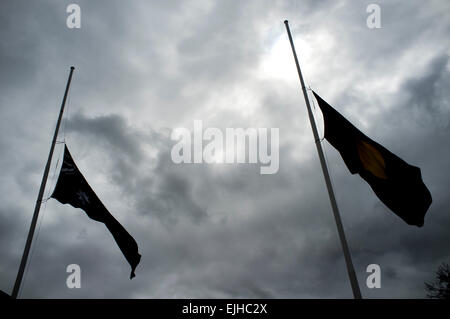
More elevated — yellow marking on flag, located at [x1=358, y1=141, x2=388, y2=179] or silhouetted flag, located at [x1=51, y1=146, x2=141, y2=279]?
yellow marking on flag, located at [x1=358, y1=141, x2=388, y2=179]

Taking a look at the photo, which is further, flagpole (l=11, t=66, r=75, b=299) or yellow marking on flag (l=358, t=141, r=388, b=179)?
yellow marking on flag (l=358, t=141, r=388, b=179)

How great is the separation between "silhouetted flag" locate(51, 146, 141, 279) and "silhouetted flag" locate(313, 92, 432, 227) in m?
9.77

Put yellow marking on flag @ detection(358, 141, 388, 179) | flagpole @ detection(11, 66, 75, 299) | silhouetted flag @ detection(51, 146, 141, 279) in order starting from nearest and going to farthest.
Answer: flagpole @ detection(11, 66, 75, 299)
yellow marking on flag @ detection(358, 141, 388, 179)
silhouetted flag @ detection(51, 146, 141, 279)

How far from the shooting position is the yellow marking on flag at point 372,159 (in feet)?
37.7

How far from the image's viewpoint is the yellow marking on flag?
37.7 feet

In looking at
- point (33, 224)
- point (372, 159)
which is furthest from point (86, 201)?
point (372, 159)

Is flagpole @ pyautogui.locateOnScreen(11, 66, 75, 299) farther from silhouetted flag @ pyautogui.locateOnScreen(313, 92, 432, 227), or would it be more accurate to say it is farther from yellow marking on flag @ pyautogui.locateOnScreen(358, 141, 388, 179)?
yellow marking on flag @ pyautogui.locateOnScreen(358, 141, 388, 179)

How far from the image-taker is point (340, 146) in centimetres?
1174

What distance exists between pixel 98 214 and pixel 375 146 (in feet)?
39.0

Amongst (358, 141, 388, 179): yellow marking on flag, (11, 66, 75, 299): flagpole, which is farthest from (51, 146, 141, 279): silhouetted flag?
(358, 141, 388, 179): yellow marking on flag

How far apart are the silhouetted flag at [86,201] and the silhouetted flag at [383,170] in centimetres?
977
